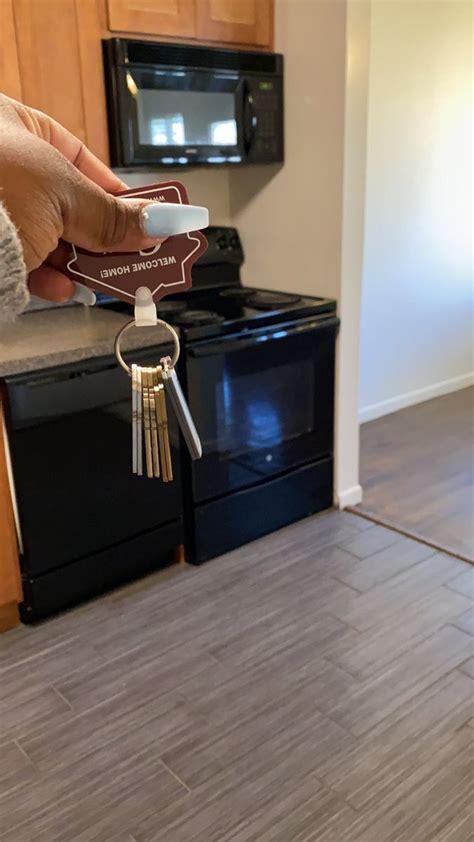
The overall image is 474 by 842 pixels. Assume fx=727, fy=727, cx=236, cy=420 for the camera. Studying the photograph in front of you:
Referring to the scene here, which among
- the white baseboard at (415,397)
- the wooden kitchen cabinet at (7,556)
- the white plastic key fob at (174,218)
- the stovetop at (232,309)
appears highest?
the white plastic key fob at (174,218)

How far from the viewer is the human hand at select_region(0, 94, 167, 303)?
1.86 ft

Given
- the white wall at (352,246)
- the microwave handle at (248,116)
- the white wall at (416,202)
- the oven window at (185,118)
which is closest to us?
the oven window at (185,118)

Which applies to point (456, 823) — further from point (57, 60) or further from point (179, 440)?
point (57, 60)

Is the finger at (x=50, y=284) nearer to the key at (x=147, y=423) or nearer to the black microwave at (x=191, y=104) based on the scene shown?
the key at (x=147, y=423)

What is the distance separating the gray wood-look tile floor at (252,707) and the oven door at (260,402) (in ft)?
1.14

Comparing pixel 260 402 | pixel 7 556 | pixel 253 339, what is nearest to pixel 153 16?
pixel 253 339

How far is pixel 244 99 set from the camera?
2568 mm

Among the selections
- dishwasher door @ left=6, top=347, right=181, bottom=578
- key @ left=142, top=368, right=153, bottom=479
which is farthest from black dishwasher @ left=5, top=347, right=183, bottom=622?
key @ left=142, top=368, right=153, bottom=479

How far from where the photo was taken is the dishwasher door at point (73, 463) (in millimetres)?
2043

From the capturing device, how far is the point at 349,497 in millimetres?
2996

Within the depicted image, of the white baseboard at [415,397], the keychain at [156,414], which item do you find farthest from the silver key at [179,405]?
the white baseboard at [415,397]

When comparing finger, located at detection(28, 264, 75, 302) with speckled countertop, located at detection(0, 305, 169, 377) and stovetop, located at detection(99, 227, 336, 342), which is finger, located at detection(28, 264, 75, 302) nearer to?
speckled countertop, located at detection(0, 305, 169, 377)

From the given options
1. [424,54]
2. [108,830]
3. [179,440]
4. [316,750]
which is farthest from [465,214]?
[108,830]

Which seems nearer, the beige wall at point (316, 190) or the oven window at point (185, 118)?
the oven window at point (185, 118)
